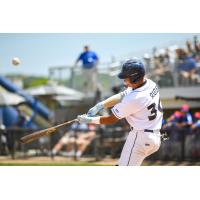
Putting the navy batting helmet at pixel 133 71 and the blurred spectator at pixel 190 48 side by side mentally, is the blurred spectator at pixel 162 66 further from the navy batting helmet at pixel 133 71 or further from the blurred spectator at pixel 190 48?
the navy batting helmet at pixel 133 71

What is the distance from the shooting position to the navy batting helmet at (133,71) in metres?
7.70

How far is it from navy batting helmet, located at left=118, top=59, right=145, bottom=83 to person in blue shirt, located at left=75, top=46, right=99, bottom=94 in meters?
10.1

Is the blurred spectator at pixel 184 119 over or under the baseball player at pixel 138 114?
under

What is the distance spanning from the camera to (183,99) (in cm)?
1927

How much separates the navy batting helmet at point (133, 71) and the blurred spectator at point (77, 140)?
35.4 ft

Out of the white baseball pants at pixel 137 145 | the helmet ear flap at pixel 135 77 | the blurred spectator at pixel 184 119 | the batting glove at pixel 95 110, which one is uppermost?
the helmet ear flap at pixel 135 77

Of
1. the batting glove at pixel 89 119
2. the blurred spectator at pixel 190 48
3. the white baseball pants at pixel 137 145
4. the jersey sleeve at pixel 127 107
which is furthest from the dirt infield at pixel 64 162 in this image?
the jersey sleeve at pixel 127 107

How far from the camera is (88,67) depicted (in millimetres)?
18719

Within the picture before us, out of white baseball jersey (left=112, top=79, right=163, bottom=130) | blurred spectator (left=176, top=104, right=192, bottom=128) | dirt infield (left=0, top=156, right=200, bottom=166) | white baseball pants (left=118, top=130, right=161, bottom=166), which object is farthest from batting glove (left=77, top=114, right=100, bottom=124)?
blurred spectator (left=176, top=104, right=192, bottom=128)

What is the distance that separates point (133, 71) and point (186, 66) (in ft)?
33.9
